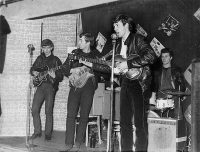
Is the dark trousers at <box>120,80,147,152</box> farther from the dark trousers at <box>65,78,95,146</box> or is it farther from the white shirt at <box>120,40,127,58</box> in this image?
the dark trousers at <box>65,78,95,146</box>

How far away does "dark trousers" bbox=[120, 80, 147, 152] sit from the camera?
15.9 feet

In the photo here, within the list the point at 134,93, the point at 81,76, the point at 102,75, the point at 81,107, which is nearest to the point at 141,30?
the point at 102,75

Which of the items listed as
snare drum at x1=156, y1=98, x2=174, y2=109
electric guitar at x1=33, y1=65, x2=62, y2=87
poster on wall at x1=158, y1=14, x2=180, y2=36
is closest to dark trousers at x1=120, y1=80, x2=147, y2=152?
snare drum at x1=156, y1=98, x2=174, y2=109

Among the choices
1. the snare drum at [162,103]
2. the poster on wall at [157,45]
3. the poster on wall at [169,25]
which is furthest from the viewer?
the poster on wall at [157,45]

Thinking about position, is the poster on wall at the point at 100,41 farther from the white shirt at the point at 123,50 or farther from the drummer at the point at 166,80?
the white shirt at the point at 123,50

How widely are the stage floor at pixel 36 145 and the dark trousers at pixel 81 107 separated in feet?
0.92

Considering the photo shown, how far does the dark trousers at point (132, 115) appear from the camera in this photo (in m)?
4.86

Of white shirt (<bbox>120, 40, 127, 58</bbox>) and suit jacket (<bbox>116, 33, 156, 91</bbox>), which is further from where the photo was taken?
white shirt (<bbox>120, 40, 127, 58</bbox>)

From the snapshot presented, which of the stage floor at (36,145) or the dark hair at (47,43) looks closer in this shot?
the stage floor at (36,145)

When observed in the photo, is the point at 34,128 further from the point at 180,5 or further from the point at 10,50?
the point at 180,5

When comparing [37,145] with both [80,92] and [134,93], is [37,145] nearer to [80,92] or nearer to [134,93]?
[80,92]

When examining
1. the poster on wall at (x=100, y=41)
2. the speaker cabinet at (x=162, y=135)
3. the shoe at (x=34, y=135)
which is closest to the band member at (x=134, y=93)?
the speaker cabinet at (x=162, y=135)

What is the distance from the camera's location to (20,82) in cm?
807

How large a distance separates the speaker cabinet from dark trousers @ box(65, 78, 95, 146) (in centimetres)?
132
